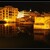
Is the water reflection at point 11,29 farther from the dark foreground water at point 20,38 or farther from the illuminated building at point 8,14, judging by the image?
the illuminated building at point 8,14

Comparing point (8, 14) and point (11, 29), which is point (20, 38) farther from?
point (8, 14)

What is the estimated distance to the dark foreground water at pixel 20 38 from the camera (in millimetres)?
3553

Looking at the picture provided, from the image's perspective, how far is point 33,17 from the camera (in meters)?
3.59

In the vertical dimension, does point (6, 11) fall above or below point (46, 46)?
above

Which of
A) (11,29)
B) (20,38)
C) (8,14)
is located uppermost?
(8,14)

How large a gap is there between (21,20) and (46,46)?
644mm

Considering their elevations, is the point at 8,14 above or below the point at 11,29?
above

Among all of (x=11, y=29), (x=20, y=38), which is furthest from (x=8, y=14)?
(x=20, y=38)

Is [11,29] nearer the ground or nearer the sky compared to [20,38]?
nearer the sky

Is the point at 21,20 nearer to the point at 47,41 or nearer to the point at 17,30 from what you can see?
the point at 17,30

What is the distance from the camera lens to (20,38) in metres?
3.55

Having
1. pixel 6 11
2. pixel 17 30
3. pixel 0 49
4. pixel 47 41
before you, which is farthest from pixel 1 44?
pixel 47 41

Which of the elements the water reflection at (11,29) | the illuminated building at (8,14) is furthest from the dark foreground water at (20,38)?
the illuminated building at (8,14)
